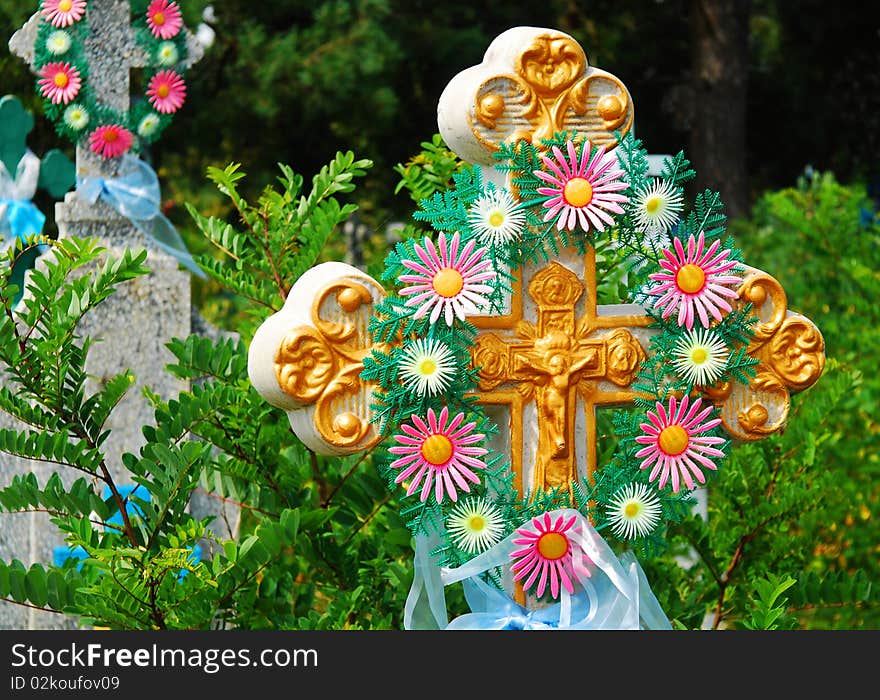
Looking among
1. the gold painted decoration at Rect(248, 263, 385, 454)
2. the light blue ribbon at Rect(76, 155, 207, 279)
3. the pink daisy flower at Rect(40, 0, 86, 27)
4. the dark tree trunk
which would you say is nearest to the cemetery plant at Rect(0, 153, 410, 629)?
the gold painted decoration at Rect(248, 263, 385, 454)

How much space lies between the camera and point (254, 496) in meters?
2.79

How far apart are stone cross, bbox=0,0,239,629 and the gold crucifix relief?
1511 mm

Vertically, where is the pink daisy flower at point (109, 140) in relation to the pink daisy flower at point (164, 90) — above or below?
below

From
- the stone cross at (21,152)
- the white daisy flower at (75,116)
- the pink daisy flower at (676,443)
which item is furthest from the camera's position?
the stone cross at (21,152)

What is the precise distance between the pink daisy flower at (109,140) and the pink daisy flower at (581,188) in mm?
2327

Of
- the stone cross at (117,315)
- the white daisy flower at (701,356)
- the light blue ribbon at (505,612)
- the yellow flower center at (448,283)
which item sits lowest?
the light blue ribbon at (505,612)

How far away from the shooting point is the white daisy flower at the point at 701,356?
2262 mm

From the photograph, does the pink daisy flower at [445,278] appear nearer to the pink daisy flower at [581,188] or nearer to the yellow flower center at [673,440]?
the pink daisy flower at [581,188]

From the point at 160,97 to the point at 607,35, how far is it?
7824 millimetres

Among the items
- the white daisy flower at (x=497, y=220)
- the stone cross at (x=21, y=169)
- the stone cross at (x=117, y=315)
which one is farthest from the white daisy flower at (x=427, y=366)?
the stone cross at (x=21, y=169)

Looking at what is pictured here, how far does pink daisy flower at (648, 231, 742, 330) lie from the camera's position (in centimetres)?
225

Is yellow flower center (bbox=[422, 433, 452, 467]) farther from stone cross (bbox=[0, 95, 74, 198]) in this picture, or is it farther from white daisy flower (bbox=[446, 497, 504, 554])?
stone cross (bbox=[0, 95, 74, 198])

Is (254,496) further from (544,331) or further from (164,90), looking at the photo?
(164,90)

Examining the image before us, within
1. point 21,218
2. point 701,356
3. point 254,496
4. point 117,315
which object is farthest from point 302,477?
point 21,218
